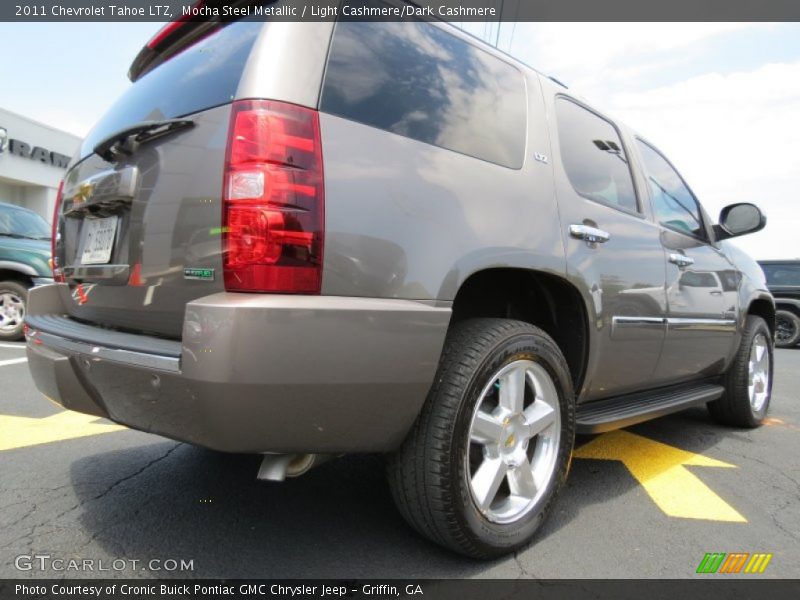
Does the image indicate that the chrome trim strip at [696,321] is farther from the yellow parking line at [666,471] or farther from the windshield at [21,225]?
the windshield at [21,225]

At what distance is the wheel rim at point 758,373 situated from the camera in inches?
155

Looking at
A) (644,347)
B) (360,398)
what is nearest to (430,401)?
(360,398)

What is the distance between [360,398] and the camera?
62.8 inches

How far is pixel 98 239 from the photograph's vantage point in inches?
80.1

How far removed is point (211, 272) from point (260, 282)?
7.0 inches

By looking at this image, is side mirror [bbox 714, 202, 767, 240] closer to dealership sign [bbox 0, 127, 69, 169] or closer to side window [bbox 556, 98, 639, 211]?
side window [bbox 556, 98, 639, 211]

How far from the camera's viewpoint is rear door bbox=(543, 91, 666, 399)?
2.35 m

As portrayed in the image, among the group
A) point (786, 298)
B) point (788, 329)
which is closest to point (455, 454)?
point (788, 329)

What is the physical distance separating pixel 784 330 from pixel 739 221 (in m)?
10.0

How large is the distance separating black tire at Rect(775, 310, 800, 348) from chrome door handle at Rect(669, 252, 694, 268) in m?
10.5

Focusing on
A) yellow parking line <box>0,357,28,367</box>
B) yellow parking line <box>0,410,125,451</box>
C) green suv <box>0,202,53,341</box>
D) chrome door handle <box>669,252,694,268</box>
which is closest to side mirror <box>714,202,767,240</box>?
chrome door handle <box>669,252,694,268</box>

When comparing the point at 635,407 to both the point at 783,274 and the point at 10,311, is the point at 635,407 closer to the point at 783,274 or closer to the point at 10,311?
the point at 10,311

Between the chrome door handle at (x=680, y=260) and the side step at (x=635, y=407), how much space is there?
0.69m

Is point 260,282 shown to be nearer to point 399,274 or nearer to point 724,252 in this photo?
point 399,274
